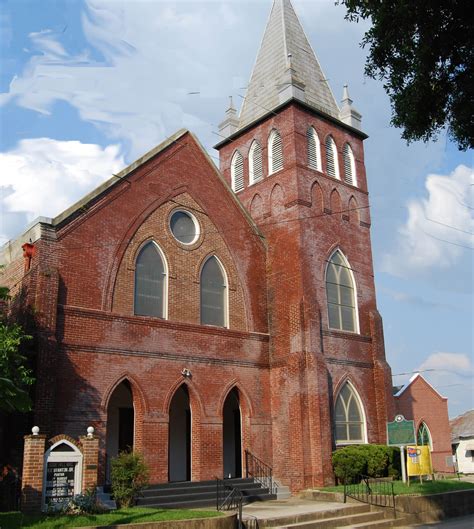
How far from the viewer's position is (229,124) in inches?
1105

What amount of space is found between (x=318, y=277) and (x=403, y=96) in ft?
37.2

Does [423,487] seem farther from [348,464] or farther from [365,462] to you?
[348,464]

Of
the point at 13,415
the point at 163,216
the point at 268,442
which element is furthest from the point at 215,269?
the point at 13,415

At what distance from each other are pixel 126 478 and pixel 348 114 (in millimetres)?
18320

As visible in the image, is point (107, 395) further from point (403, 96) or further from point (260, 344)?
point (403, 96)

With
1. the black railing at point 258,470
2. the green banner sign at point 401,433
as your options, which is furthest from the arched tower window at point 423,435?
the black railing at point 258,470

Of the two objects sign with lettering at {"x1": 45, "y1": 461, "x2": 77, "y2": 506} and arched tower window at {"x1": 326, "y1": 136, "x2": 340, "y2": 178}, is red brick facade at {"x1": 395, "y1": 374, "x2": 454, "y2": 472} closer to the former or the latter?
arched tower window at {"x1": 326, "y1": 136, "x2": 340, "y2": 178}

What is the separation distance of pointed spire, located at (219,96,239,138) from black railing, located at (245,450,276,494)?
14.2m

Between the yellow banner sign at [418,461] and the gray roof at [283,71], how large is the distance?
13.7 m

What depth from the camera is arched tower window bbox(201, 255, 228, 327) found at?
21344 mm

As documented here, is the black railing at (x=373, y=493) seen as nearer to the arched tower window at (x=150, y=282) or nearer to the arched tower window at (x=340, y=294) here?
the arched tower window at (x=340, y=294)

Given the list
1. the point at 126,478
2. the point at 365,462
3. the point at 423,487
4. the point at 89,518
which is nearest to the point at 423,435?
the point at 365,462

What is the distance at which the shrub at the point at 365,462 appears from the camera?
20.0 m

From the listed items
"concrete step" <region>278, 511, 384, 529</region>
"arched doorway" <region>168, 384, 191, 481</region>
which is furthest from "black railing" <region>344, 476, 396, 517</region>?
"arched doorway" <region>168, 384, 191, 481</region>
